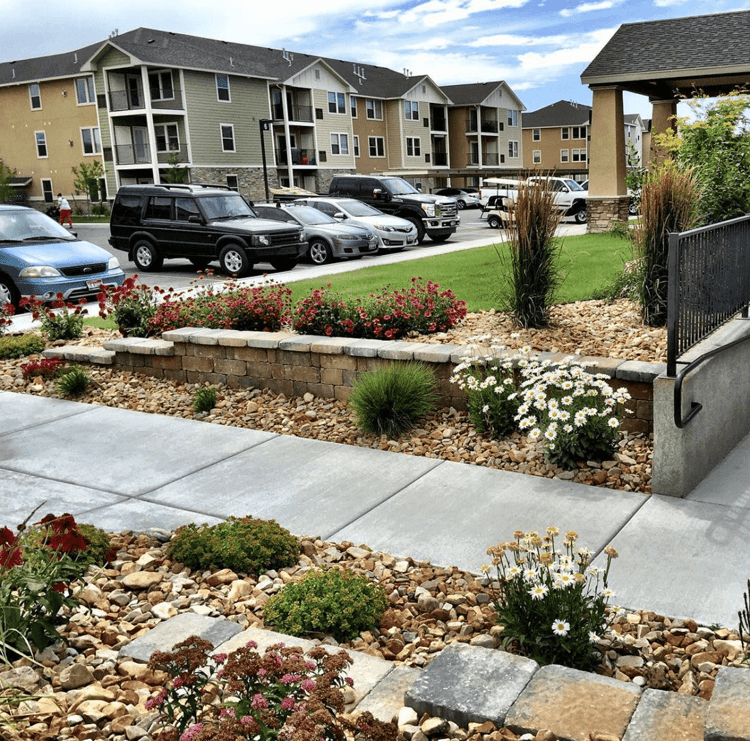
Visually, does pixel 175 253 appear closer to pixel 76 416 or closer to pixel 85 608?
pixel 76 416

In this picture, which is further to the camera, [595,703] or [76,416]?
[76,416]

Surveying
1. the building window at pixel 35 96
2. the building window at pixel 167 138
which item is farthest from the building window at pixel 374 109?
the building window at pixel 35 96

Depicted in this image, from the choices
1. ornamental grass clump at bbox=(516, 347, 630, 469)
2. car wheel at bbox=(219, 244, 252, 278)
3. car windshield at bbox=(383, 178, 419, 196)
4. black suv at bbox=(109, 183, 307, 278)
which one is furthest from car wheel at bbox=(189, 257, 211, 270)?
ornamental grass clump at bbox=(516, 347, 630, 469)

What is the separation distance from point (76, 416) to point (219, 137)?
4274 centimetres

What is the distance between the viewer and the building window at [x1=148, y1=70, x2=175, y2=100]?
45.4m

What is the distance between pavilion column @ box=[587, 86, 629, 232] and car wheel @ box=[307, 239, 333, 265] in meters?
8.19

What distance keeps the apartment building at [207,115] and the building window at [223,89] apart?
59 millimetres

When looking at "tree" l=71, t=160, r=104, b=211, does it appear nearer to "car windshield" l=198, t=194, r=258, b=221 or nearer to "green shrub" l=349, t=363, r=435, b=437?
"car windshield" l=198, t=194, r=258, b=221

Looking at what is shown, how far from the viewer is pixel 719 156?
11.6 metres

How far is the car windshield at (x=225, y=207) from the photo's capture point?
18.8 metres

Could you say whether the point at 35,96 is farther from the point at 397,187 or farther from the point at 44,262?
the point at 44,262

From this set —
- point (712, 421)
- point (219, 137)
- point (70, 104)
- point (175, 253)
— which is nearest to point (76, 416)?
point (712, 421)

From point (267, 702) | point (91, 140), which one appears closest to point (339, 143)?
point (91, 140)

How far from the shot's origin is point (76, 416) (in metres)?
7.89
